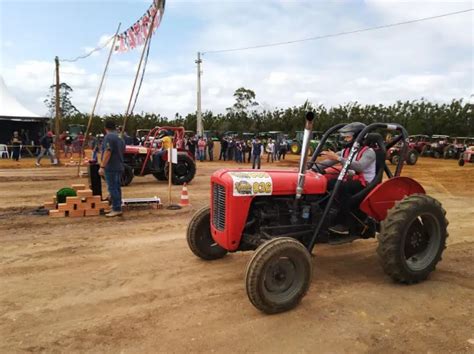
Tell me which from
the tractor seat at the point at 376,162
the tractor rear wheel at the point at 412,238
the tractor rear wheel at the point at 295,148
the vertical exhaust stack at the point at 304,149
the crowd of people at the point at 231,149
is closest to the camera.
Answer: the vertical exhaust stack at the point at 304,149

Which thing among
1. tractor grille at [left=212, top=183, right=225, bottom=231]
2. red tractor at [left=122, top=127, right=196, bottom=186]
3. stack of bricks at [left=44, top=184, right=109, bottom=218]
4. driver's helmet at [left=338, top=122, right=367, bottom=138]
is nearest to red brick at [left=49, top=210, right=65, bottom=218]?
stack of bricks at [left=44, top=184, right=109, bottom=218]

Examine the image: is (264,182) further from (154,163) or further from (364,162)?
(154,163)

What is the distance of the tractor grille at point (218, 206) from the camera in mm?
4336

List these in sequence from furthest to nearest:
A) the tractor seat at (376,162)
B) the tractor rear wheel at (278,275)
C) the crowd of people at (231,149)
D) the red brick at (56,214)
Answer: the crowd of people at (231,149)
the red brick at (56,214)
the tractor seat at (376,162)
the tractor rear wheel at (278,275)

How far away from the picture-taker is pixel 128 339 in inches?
132

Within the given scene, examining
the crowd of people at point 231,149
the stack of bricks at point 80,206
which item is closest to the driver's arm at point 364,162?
the stack of bricks at point 80,206

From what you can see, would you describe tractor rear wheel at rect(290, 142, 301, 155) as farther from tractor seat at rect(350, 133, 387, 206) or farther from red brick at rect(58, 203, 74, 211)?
tractor seat at rect(350, 133, 387, 206)

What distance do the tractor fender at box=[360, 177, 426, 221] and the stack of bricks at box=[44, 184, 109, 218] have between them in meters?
4.99

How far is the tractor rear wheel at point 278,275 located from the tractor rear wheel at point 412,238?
3.08ft

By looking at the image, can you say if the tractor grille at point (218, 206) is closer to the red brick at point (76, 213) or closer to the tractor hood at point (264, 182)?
the tractor hood at point (264, 182)

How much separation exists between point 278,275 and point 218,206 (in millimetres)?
967

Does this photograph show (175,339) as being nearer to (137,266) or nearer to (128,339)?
(128,339)

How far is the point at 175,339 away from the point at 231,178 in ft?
5.07

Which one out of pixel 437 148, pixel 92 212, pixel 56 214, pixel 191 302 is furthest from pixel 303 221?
pixel 437 148
